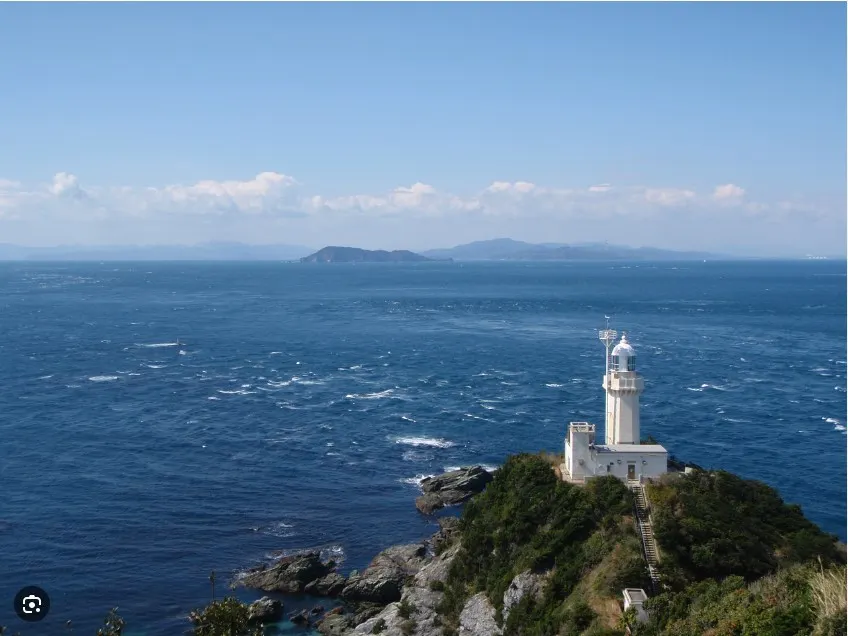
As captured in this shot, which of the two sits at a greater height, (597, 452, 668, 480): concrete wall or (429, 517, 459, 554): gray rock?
(597, 452, 668, 480): concrete wall

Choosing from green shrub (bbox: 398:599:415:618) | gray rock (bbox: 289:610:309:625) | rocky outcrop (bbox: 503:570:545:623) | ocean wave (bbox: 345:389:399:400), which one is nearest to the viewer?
rocky outcrop (bbox: 503:570:545:623)

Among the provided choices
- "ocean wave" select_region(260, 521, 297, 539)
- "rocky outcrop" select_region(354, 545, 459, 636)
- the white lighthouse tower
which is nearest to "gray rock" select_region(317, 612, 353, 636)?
"rocky outcrop" select_region(354, 545, 459, 636)

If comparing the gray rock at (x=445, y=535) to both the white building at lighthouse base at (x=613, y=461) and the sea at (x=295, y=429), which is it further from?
the white building at lighthouse base at (x=613, y=461)

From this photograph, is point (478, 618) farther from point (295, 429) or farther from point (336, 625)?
point (295, 429)

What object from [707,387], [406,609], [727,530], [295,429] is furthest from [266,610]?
[707,387]

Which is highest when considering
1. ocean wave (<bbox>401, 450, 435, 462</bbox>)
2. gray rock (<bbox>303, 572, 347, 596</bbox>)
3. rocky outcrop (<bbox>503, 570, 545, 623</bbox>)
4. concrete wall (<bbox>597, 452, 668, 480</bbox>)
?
concrete wall (<bbox>597, 452, 668, 480</bbox>)

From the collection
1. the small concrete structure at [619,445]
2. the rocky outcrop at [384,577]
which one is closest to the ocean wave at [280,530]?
the rocky outcrop at [384,577]

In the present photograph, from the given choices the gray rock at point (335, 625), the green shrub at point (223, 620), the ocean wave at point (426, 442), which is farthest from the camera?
the ocean wave at point (426, 442)

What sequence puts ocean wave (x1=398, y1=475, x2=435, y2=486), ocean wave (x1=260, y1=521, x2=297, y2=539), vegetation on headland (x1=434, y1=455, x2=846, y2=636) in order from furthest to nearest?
ocean wave (x1=398, y1=475, x2=435, y2=486) < ocean wave (x1=260, y1=521, x2=297, y2=539) < vegetation on headland (x1=434, y1=455, x2=846, y2=636)

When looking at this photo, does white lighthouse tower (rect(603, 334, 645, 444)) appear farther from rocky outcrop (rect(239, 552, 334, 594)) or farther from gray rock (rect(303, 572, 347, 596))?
rocky outcrop (rect(239, 552, 334, 594))
